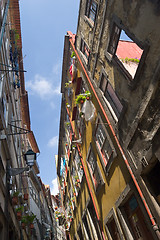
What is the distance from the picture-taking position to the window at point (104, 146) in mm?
8312

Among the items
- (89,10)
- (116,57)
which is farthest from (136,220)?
(89,10)

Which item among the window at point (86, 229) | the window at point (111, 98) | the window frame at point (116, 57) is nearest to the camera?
the window frame at point (116, 57)


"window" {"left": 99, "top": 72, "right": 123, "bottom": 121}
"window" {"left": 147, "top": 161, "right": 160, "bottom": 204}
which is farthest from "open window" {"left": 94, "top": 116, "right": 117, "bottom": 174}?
"window" {"left": 147, "top": 161, "right": 160, "bottom": 204}

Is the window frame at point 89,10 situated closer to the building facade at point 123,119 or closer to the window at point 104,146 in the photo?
the building facade at point 123,119

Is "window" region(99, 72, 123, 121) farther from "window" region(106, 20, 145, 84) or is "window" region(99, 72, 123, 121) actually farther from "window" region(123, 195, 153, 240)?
"window" region(123, 195, 153, 240)

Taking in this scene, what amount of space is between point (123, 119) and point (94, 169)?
4.78 m

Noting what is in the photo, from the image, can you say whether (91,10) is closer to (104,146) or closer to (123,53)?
(123,53)

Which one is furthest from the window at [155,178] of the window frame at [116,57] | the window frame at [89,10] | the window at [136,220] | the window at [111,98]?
the window frame at [89,10]

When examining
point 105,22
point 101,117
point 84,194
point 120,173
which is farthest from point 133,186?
point 84,194

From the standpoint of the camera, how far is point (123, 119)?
7.04 metres

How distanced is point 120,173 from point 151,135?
8.51 feet

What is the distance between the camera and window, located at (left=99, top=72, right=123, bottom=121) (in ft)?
25.7

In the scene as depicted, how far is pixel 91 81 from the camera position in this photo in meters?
10.9

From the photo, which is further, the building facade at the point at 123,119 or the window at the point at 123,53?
the window at the point at 123,53
